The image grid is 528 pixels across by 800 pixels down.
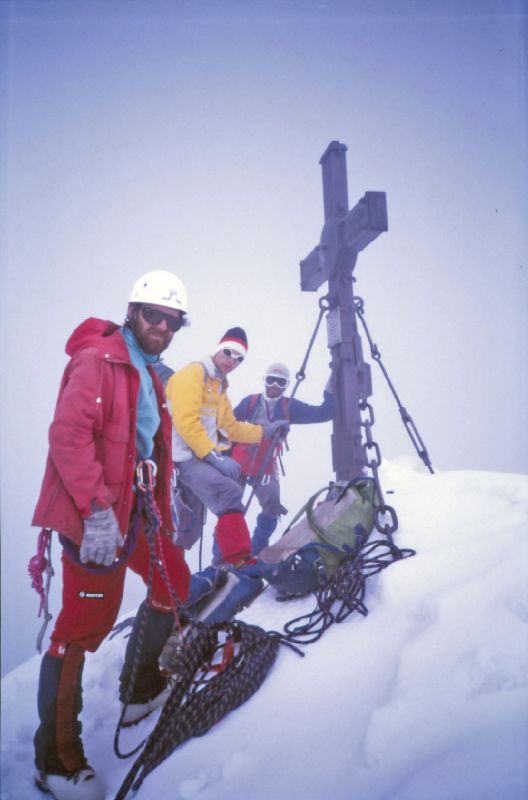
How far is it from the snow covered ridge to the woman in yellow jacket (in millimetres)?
974

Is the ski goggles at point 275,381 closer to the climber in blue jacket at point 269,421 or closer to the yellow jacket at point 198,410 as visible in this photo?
the climber in blue jacket at point 269,421

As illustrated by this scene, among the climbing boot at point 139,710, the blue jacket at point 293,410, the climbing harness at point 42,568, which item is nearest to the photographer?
the climbing harness at point 42,568

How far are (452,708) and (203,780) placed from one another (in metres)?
1.13

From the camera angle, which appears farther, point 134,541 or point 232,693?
point 134,541

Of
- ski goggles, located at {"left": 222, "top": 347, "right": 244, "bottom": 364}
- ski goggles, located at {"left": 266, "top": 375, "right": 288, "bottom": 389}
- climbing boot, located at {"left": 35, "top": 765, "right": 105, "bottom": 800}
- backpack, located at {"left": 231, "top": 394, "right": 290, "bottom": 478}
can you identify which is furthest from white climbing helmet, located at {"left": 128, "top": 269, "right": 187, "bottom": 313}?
ski goggles, located at {"left": 266, "top": 375, "right": 288, "bottom": 389}

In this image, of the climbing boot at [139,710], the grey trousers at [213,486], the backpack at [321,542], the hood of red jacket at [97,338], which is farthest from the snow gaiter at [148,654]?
the hood of red jacket at [97,338]

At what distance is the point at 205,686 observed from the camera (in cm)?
250

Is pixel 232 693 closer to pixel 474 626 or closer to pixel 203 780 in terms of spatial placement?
pixel 203 780

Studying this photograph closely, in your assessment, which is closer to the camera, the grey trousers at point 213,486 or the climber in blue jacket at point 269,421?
the grey trousers at point 213,486

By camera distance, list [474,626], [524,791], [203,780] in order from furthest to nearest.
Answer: [474,626] → [203,780] → [524,791]

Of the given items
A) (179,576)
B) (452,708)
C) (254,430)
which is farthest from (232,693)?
(254,430)

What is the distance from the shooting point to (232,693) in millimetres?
2393

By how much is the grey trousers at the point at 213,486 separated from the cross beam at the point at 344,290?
4.53 ft

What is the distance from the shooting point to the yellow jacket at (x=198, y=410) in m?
4.41
